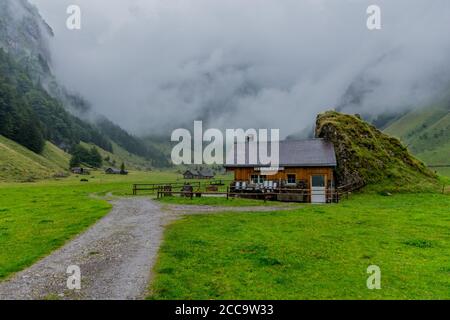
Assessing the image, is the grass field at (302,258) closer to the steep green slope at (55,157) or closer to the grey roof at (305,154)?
the grey roof at (305,154)

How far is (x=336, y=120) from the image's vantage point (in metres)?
51.3

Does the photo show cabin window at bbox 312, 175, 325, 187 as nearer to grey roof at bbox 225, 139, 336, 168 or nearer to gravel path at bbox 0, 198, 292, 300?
grey roof at bbox 225, 139, 336, 168

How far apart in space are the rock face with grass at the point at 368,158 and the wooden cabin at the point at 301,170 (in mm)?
4510

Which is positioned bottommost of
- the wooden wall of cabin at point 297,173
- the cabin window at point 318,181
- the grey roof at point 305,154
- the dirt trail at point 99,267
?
the dirt trail at point 99,267

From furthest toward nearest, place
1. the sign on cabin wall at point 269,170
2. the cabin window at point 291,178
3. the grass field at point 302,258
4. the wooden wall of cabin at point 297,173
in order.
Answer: the sign on cabin wall at point 269,170
the cabin window at point 291,178
the wooden wall of cabin at point 297,173
the grass field at point 302,258

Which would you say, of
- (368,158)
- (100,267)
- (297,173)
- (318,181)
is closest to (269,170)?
(297,173)

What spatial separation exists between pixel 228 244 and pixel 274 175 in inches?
1025

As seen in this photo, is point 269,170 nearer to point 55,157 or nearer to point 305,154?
point 305,154

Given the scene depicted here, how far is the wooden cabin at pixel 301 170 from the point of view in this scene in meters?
38.7

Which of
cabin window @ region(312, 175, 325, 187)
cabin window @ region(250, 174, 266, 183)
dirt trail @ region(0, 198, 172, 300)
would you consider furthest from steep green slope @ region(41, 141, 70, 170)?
dirt trail @ region(0, 198, 172, 300)

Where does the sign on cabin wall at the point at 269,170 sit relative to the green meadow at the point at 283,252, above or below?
above

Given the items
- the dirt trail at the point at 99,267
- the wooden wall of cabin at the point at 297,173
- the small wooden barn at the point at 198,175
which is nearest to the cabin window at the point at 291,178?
the wooden wall of cabin at the point at 297,173

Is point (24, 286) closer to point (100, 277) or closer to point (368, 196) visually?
point (100, 277)
